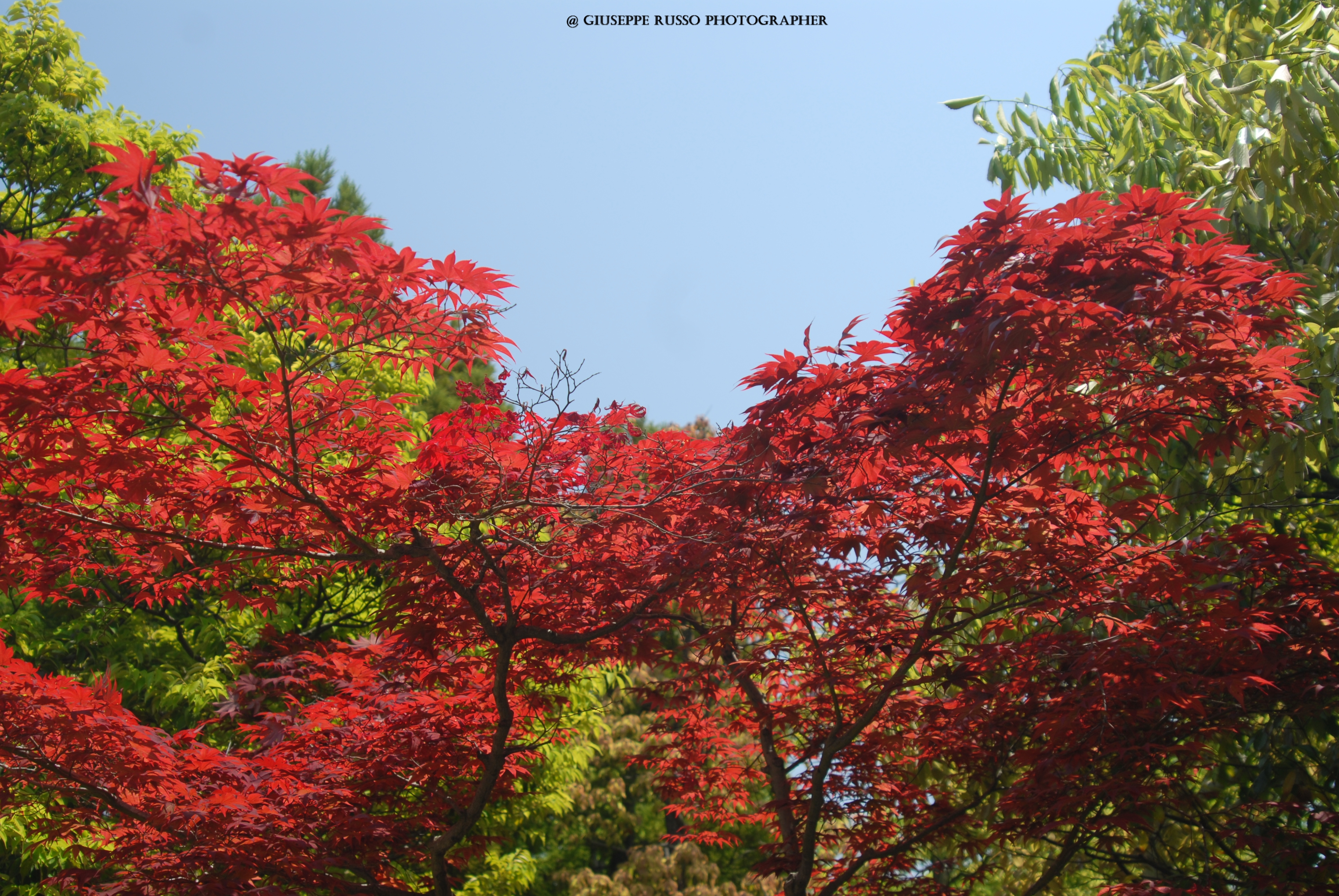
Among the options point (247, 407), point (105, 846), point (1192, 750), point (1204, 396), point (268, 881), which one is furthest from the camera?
point (105, 846)

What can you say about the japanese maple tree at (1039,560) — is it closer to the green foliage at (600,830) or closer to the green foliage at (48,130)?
the green foliage at (600,830)

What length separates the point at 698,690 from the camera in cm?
574

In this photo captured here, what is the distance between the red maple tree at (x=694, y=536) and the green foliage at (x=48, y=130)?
23.9 ft

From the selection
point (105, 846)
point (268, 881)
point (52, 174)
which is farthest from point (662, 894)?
point (52, 174)

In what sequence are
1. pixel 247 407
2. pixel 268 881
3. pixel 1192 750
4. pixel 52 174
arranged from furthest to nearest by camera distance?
1. pixel 52 174
2. pixel 268 881
3. pixel 247 407
4. pixel 1192 750

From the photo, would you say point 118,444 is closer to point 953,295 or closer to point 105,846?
point 953,295

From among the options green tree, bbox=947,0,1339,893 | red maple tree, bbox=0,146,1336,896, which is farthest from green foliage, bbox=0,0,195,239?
green tree, bbox=947,0,1339,893

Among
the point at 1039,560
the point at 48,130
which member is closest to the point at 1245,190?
the point at 1039,560

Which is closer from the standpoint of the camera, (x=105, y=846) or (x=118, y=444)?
(x=118, y=444)

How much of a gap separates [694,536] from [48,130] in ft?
33.1

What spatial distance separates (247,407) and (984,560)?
354 cm

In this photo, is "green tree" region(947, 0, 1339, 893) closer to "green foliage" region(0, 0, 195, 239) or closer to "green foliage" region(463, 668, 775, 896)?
"green foliage" region(463, 668, 775, 896)

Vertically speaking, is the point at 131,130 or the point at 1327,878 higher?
the point at 131,130

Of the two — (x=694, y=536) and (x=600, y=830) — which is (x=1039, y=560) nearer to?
(x=694, y=536)
